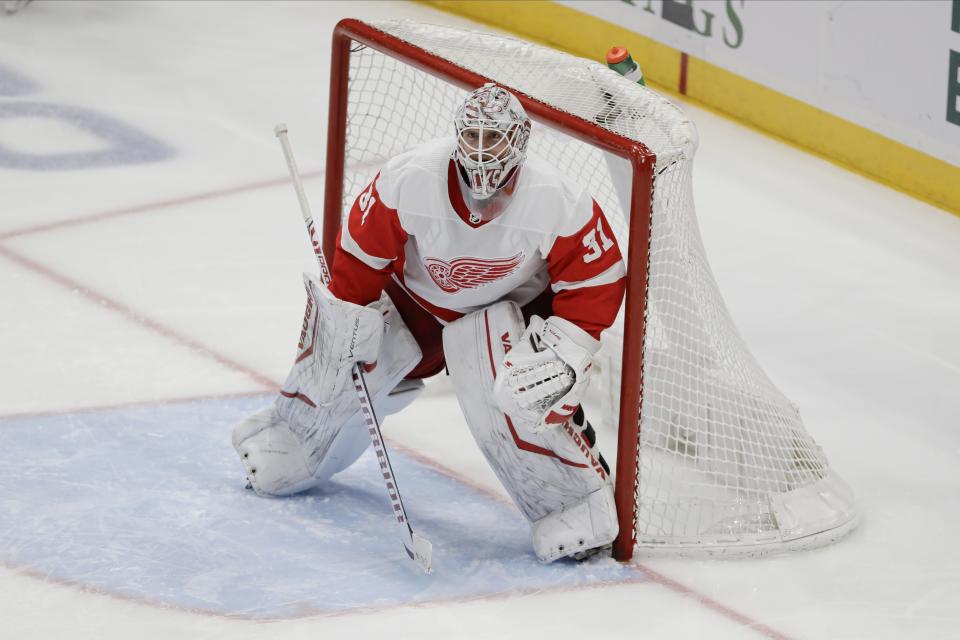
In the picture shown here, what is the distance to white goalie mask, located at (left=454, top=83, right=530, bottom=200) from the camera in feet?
9.99

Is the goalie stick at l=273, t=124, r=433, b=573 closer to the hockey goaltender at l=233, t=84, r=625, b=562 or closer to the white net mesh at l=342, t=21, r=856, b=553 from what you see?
the hockey goaltender at l=233, t=84, r=625, b=562

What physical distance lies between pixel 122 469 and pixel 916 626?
1666 mm

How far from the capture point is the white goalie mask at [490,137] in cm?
304

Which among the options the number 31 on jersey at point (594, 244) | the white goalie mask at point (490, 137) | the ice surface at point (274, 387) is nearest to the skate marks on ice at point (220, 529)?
the ice surface at point (274, 387)

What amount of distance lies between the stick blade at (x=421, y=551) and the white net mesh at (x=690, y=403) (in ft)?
1.36

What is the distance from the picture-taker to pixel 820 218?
537 centimetres

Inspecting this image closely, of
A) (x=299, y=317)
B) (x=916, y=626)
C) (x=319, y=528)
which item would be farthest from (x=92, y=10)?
(x=916, y=626)

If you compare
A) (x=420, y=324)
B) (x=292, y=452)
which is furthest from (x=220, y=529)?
(x=420, y=324)

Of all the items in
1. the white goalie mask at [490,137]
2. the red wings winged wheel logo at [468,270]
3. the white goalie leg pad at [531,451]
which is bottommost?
the white goalie leg pad at [531,451]

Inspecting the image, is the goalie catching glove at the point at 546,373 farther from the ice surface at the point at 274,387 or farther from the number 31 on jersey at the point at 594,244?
the ice surface at the point at 274,387

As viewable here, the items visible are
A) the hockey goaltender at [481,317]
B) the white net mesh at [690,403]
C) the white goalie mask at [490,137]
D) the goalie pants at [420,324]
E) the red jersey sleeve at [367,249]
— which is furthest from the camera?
the goalie pants at [420,324]

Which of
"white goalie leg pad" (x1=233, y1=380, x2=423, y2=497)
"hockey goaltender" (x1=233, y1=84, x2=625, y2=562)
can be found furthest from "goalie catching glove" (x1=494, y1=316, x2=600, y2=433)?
"white goalie leg pad" (x1=233, y1=380, x2=423, y2=497)

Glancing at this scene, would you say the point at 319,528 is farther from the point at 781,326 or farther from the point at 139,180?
the point at 139,180

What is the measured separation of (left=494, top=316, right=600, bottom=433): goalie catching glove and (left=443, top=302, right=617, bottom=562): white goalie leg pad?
0.05 m
